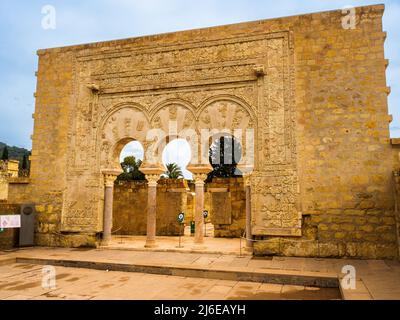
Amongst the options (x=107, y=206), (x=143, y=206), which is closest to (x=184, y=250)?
(x=107, y=206)

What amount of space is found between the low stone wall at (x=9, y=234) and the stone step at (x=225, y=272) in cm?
213

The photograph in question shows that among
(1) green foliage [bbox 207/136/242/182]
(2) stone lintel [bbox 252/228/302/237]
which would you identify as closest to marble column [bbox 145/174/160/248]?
(2) stone lintel [bbox 252/228/302/237]

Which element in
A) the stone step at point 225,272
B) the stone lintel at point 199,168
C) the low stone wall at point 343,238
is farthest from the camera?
the stone lintel at point 199,168

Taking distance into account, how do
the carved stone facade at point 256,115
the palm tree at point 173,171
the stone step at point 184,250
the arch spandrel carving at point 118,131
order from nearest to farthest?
1. the carved stone facade at point 256,115
2. the stone step at point 184,250
3. the arch spandrel carving at point 118,131
4. the palm tree at point 173,171

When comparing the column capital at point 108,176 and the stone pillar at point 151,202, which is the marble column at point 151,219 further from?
the column capital at point 108,176

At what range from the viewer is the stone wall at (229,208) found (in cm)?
1135

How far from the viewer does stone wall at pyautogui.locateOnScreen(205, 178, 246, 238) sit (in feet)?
37.2

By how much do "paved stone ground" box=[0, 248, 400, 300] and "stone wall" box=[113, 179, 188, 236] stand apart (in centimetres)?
394

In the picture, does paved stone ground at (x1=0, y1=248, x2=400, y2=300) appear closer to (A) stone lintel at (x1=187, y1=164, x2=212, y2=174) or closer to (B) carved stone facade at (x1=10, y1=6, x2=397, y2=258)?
(B) carved stone facade at (x1=10, y1=6, x2=397, y2=258)

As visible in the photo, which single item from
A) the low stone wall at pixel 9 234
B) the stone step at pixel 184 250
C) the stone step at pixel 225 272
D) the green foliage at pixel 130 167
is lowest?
the stone step at pixel 225 272

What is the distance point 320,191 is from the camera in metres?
7.28

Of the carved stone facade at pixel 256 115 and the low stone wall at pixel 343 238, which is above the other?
the carved stone facade at pixel 256 115

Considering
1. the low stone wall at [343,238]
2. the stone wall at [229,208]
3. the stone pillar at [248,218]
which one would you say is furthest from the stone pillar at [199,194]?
the stone wall at [229,208]
